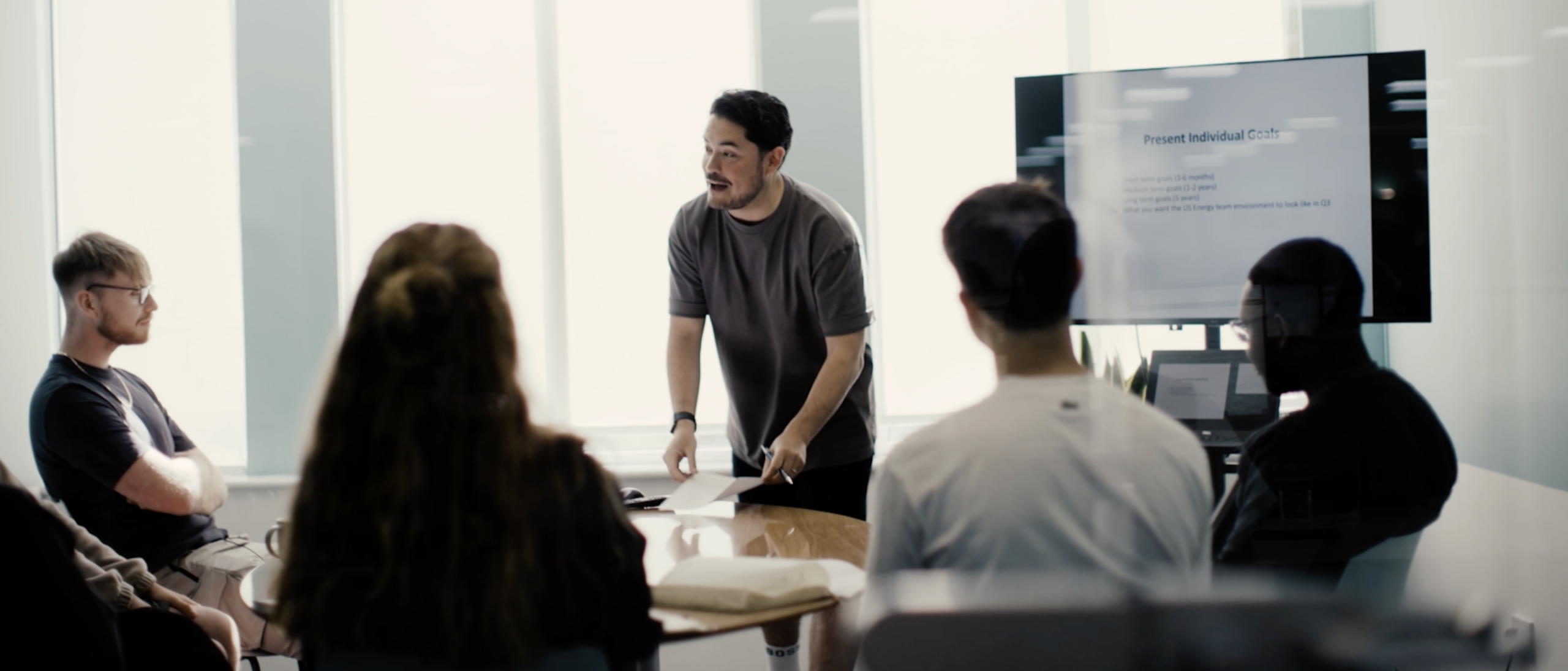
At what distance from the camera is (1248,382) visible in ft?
4.29

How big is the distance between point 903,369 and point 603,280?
684 millimetres

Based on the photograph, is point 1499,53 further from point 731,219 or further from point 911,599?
point 731,219

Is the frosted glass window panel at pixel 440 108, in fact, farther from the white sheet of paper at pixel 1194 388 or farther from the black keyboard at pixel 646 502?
the white sheet of paper at pixel 1194 388

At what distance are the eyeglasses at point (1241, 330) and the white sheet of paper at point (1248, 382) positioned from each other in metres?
0.05

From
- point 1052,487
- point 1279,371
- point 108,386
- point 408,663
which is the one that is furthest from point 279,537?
point 1279,371

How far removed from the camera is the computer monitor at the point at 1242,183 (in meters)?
1.33

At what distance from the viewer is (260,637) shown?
1674 mm

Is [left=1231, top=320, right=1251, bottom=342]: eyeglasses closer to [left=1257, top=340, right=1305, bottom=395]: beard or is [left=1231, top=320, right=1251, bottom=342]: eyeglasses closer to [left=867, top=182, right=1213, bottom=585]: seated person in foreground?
[left=1257, top=340, right=1305, bottom=395]: beard

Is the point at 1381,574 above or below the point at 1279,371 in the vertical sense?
below

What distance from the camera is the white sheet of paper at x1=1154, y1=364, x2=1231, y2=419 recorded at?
1.32 metres

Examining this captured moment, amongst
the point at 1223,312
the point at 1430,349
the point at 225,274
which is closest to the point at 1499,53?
the point at 1430,349

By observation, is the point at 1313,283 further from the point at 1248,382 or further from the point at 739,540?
the point at 739,540

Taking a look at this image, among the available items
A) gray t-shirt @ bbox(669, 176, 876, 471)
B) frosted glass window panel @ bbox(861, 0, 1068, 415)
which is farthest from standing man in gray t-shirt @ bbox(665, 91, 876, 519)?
frosted glass window panel @ bbox(861, 0, 1068, 415)

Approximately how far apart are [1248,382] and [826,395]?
1.12 m
